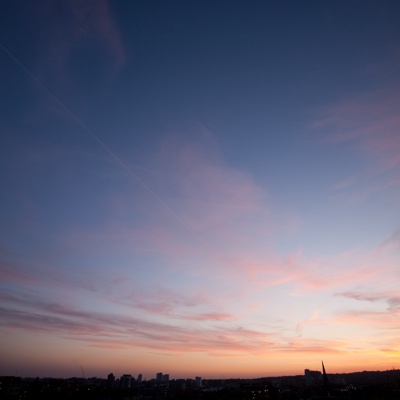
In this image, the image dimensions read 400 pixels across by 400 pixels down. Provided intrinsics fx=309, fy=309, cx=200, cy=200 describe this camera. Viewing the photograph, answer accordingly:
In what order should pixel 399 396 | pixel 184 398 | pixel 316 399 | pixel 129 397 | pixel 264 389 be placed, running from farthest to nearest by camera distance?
pixel 264 389 < pixel 129 397 < pixel 184 398 < pixel 316 399 < pixel 399 396

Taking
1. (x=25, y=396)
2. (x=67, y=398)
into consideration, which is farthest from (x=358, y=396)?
(x=25, y=396)

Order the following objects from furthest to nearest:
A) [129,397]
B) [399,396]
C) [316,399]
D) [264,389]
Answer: [264,389], [129,397], [316,399], [399,396]

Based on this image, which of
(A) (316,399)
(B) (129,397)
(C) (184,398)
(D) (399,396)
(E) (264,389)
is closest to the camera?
(D) (399,396)

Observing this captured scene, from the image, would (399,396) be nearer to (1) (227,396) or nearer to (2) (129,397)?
(1) (227,396)

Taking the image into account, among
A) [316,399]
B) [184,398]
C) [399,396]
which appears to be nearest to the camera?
[399,396]

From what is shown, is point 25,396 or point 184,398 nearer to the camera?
point 184,398

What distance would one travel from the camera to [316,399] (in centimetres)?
13662

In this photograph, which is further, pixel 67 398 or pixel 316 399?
pixel 67 398

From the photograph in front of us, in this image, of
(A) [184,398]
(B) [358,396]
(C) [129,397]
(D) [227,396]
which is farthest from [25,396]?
(B) [358,396]

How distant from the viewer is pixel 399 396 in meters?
116

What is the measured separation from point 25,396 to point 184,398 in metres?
95.5

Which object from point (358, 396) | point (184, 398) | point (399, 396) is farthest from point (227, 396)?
point (399, 396)

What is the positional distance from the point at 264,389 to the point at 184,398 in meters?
72.0

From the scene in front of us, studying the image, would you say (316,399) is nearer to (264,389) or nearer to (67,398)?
(264,389)
